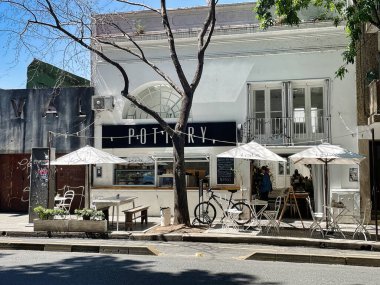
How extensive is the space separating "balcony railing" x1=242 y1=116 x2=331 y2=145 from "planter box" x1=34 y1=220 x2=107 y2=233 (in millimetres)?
5886

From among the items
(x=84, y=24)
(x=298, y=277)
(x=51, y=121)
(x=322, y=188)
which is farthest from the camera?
(x=51, y=121)

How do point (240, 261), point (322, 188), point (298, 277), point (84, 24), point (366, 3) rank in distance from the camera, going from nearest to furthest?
1. point (298, 277)
2. point (240, 261)
3. point (366, 3)
4. point (84, 24)
5. point (322, 188)

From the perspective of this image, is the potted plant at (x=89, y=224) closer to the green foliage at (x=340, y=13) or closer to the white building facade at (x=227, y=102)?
the white building facade at (x=227, y=102)

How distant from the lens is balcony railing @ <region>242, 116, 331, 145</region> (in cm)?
1473

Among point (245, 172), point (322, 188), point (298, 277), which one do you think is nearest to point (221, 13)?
point (245, 172)

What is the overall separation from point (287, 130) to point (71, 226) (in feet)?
25.0

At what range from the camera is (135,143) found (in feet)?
52.5

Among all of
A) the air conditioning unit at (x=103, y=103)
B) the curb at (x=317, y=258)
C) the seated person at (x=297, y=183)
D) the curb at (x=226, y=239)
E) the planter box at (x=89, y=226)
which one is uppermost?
the air conditioning unit at (x=103, y=103)

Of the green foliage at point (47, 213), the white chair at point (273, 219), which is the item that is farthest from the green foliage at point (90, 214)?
the white chair at point (273, 219)

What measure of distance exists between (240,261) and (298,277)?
1.58 meters

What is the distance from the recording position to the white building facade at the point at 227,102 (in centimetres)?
1465

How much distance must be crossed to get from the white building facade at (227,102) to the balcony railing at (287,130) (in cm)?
3

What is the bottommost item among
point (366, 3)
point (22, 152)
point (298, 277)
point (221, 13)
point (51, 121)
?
point (298, 277)

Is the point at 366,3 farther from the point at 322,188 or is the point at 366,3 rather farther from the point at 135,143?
the point at 135,143
